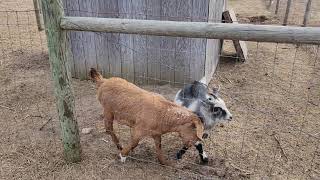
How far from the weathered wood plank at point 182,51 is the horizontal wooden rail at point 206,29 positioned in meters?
2.43

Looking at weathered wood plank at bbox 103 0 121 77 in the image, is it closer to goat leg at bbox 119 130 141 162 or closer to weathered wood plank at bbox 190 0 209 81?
weathered wood plank at bbox 190 0 209 81

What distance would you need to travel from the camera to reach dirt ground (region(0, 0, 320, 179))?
4.33 m

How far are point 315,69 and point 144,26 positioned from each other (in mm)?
5350

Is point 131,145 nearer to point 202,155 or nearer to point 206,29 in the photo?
point 202,155

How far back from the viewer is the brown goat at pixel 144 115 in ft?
12.7

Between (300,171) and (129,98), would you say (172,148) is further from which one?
(300,171)

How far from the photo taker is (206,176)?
13.9ft

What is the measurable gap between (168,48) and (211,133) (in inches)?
69.8

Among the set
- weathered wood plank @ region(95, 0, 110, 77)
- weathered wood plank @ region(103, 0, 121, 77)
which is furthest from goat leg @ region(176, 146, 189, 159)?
weathered wood plank @ region(95, 0, 110, 77)

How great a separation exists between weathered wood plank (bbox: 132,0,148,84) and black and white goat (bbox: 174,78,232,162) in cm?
149

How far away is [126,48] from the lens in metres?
6.44

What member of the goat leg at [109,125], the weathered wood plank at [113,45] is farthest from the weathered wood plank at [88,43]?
the goat leg at [109,125]

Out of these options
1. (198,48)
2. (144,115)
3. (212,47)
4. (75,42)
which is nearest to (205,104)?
(144,115)

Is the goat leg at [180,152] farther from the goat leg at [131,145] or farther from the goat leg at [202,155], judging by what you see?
the goat leg at [131,145]
